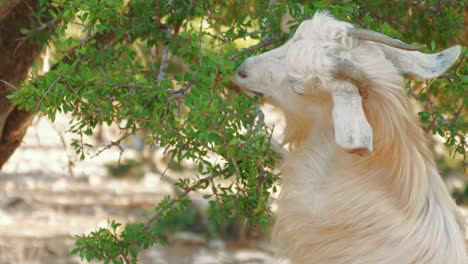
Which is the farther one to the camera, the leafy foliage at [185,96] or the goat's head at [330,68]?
the leafy foliage at [185,96]

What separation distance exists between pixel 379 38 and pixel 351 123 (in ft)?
1.45

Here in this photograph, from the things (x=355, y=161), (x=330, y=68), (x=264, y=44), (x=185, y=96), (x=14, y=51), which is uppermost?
(x=330, y=68)

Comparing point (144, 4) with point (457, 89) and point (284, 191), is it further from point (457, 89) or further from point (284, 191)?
point (457, 89)

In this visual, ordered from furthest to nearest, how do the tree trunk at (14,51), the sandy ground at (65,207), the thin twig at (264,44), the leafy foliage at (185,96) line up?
the sandy ground at (65,207)
the tree trunk at (14,51)
the thin twig at (264,44)
the leafy foliage at (185,96)

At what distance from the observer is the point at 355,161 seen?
3.42m

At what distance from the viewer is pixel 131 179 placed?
1572 centimetres

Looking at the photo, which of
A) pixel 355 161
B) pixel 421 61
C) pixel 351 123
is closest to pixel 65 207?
pixel 355 161

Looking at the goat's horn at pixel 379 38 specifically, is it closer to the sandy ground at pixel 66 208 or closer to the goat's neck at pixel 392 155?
the goat's neck at pixel 392 155

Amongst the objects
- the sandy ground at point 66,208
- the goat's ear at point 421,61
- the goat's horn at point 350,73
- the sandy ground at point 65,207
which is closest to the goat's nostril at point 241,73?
the goat's horn at point 350,73

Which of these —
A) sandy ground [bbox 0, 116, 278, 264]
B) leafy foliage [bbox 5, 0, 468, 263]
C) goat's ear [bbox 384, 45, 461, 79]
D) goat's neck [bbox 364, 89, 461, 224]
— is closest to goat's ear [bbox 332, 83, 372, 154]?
goat's neck [bbox 364, 89, 461, 224]

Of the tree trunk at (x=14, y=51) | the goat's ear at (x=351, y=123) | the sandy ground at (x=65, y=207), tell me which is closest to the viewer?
the goat's ear at (x=351, y=123)

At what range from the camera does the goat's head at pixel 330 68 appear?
310 cm

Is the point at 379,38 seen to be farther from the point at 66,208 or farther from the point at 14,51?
the point at 66,208

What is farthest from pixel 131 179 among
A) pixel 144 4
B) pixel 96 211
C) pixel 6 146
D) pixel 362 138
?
pixel 362 138
